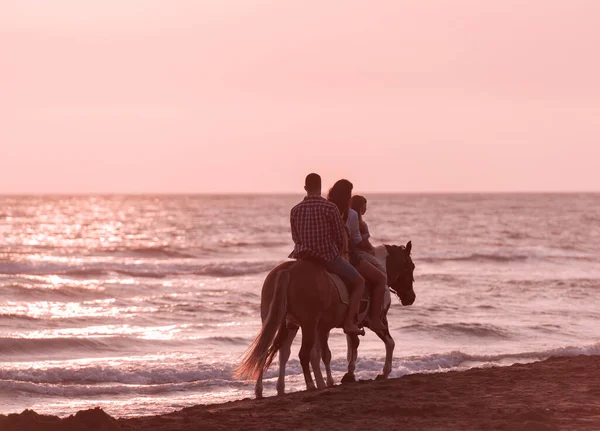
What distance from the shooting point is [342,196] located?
42.4 feet

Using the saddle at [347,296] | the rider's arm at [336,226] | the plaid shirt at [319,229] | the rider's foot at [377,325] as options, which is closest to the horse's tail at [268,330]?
the plaid shirt at [319,229]

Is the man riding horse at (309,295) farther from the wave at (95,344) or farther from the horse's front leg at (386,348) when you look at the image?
the wave at (95,344)

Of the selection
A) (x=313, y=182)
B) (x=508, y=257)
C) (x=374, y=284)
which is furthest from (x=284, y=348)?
(x=508, y=257)

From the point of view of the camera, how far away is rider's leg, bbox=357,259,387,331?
510 inches

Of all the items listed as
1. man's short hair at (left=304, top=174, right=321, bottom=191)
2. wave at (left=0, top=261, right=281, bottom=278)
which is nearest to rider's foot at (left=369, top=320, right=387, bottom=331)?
man's short hair at (left=304, top=174, right=321, bottom=191)

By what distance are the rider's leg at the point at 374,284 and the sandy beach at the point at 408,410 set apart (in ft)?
2.82

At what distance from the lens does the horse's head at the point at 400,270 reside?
544 inches

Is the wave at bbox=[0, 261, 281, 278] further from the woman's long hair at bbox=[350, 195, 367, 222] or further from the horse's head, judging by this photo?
the woman's long hair at bbox=[350, 195, 367, 222]

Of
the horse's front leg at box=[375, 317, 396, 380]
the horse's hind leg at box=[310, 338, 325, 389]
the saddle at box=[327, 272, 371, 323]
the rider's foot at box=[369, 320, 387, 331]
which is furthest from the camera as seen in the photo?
the horse's front leg at box=[375, 317, 396, 380]

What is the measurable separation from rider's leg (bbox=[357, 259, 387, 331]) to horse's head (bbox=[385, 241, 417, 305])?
0.77 meters

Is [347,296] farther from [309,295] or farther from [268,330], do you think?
[268,330]

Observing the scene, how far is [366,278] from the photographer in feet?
42.7

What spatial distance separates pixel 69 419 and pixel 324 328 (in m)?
3.70

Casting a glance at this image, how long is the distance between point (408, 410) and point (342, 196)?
3224 millimetres
